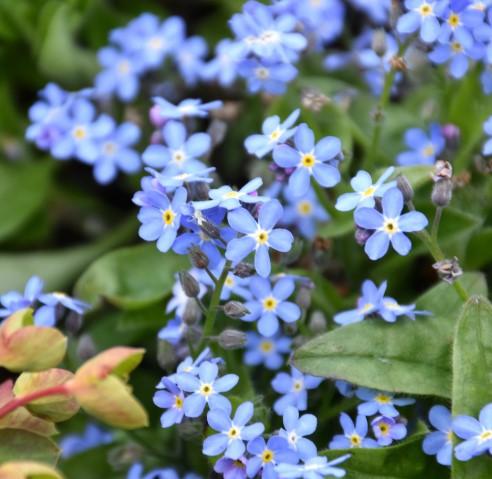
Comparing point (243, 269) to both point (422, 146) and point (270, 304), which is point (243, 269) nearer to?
point (270, 304)

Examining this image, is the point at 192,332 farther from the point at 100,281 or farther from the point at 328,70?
the point at 328,70

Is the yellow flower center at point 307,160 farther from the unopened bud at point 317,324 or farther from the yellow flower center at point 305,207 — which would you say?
the yellow flower center at point 305,207

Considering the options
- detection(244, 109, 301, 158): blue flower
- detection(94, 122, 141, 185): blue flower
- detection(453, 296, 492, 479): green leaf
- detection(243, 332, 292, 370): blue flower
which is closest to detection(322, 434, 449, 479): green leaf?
detection(453, 296, 492, 479): green leaf

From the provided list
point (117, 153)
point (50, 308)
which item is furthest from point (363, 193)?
point (117, 153)

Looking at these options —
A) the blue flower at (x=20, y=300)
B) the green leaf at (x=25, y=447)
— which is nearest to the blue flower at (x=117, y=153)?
the blue flower at (x=20, y=300)

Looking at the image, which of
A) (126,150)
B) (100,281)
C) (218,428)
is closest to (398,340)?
(218,428)

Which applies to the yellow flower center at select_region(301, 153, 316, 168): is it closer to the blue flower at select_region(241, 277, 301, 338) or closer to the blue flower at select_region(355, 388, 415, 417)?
the blue flower at select_region(241, 277, 301, 338)

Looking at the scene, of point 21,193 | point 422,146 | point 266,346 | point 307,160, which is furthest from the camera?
point 21,193

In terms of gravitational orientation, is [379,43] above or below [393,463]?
above
